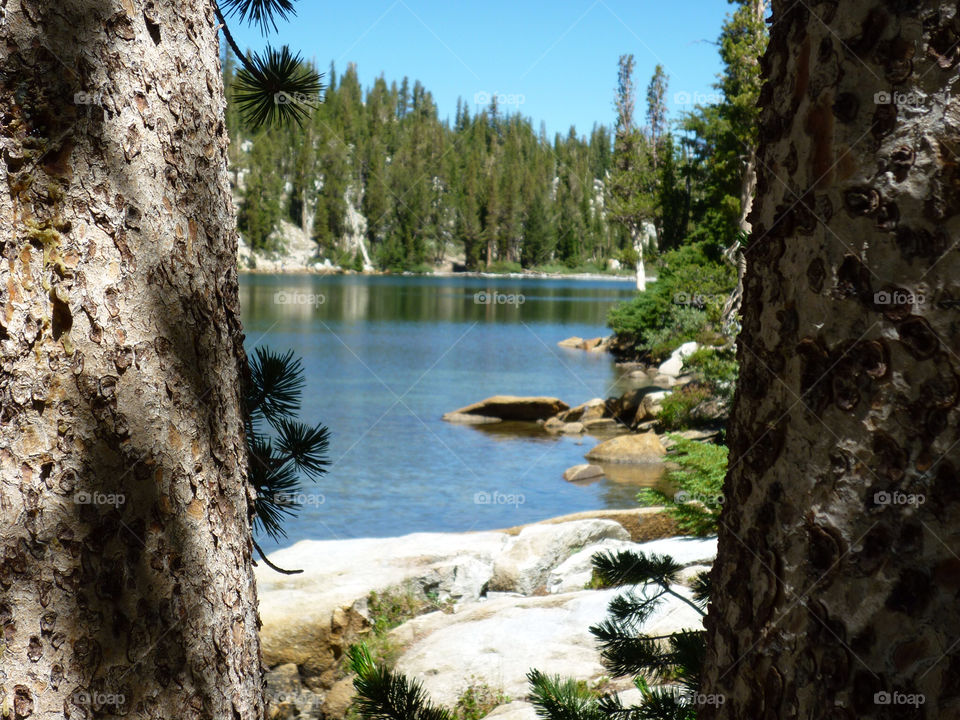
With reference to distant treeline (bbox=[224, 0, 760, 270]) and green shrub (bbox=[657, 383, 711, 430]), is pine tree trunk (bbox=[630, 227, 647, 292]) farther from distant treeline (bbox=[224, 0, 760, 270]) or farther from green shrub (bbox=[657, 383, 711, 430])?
distant treeline (bbox=[224, 0, 760, 270])

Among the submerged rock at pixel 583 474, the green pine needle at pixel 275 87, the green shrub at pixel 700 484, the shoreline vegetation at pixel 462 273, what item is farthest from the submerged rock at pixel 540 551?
the shoreline vegetation at pixel 462 273

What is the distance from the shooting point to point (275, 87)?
3250 mm

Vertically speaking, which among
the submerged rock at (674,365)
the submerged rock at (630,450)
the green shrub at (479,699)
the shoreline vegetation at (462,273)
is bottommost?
the submerged rock at (630,450)

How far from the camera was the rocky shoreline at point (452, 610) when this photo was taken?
195 inches

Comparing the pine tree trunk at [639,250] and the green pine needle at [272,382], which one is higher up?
the pine tree trunk at [639,250]

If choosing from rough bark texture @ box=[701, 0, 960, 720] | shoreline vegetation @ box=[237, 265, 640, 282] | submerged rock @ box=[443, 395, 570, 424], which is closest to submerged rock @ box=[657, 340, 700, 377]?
submerged rock @ box=[443, 395, 570, 424]

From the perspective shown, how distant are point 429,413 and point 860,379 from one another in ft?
53.8

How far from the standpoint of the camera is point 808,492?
52.2 inches

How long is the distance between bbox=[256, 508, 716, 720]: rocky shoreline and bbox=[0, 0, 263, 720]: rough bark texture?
219cm

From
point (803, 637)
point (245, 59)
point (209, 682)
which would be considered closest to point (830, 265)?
point (803, 637)

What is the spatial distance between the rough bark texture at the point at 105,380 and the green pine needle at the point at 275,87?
1222 mm

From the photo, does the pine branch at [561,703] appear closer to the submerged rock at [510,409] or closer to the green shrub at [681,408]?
the green shrub at [681,408]

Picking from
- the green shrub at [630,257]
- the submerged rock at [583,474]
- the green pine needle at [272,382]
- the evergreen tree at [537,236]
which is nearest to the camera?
the green pine needle at [272,382]

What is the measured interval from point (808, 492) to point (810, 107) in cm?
61
